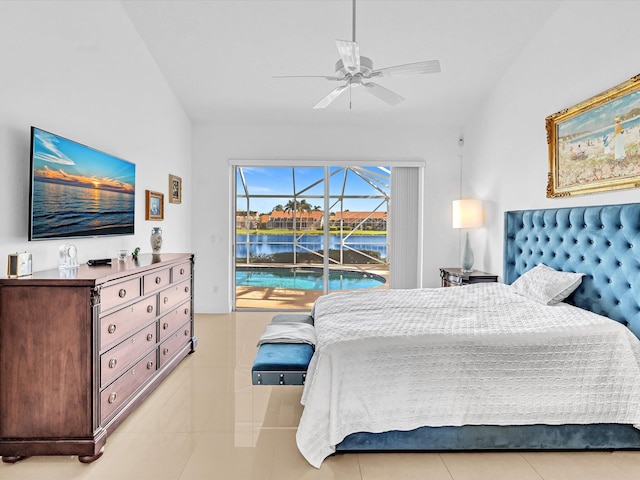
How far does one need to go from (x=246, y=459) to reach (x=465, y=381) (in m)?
1.20

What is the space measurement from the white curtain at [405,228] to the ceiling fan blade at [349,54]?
3.10 m

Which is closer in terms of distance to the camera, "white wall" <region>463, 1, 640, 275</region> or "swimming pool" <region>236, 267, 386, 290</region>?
"white wall" <region>463, 1, 640, 275</region>

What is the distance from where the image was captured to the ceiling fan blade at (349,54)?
240cm

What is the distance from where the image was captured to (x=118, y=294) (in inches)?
95.4

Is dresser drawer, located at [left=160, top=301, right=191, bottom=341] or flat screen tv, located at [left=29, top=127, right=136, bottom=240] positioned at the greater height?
flat screen tv, located at [left=29, top=127, right=136, bottom=240]

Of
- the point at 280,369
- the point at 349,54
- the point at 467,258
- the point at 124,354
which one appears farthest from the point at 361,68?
the point at 467,258

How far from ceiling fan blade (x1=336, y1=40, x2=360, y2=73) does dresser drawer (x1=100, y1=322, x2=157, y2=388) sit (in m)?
2.22

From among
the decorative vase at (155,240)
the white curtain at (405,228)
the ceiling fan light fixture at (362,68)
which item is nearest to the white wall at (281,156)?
the white curtain at (405,228)

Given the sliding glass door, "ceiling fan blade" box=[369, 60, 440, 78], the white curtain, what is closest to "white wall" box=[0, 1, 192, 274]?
the sliding glass door

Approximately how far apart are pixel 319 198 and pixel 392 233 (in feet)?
3.79

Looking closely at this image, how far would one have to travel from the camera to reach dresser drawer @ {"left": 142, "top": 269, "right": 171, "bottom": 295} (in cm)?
284

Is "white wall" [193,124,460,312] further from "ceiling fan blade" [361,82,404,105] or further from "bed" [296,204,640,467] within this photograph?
"bed" [296,204,640,467]

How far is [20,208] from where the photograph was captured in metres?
2.33

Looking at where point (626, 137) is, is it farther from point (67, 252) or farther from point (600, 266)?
point (67, 252)
